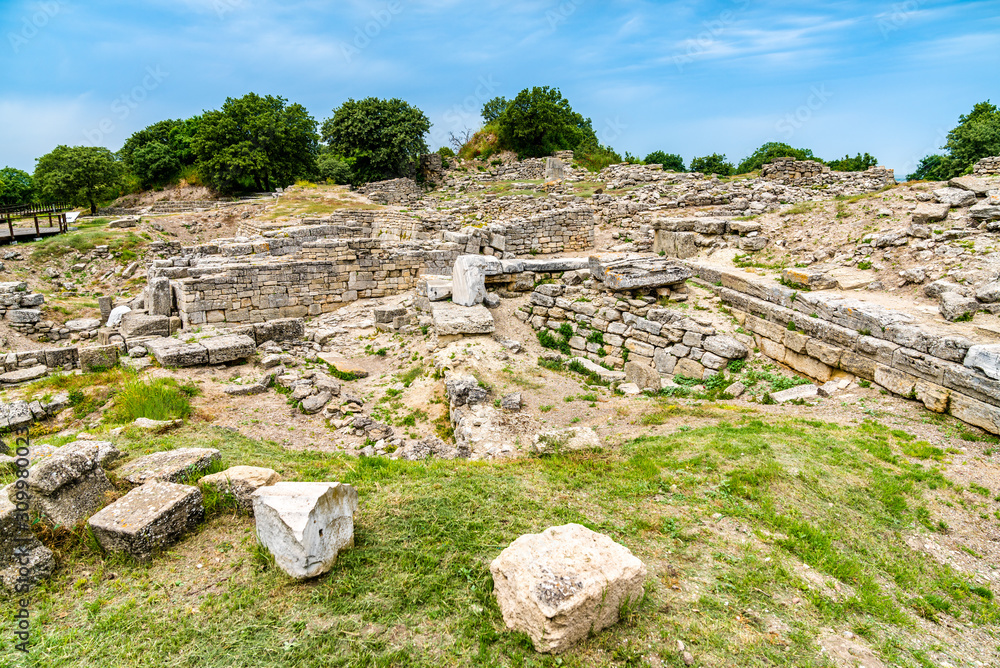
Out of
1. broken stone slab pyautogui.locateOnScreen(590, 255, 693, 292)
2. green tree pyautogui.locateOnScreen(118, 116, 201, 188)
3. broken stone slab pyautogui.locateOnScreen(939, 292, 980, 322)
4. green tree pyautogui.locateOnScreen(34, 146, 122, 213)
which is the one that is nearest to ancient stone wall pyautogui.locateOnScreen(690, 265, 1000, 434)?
broken stone slab pyautogui.locateOnScreen(939, 292, 980, 322)

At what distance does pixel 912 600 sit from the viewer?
3594mm

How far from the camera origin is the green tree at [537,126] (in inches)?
1330

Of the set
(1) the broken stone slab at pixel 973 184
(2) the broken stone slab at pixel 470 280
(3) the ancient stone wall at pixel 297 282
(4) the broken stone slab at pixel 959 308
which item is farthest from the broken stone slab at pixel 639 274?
(1) the broken stone slab at pixel 973 184

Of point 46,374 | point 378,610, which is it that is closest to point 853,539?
point 378,610

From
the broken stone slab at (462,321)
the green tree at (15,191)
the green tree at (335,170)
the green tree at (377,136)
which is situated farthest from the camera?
the green tree at (15,191)

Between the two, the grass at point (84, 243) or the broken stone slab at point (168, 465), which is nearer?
the broken stone slab at point (168, 465)

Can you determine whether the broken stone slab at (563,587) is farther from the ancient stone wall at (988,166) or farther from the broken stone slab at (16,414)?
the ancient stone wall at (988,166)

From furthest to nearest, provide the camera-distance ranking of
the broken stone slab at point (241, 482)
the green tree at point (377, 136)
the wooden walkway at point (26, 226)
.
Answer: the green tree at point (377, 136) < the wooden walkway at point (26, 226) < the broken stone slab at point (241, 482)

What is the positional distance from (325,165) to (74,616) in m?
31.9

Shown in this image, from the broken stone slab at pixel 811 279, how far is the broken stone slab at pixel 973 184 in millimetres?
3891

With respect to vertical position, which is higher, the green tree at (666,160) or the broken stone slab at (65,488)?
the green tree at (666,160)

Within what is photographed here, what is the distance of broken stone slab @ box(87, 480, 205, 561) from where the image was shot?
3.60m

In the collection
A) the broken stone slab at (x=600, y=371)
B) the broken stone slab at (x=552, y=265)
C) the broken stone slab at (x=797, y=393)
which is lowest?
the broken stone slab at (x=600, y=371)

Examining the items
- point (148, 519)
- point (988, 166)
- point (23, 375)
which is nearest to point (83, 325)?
point (23, 375)
